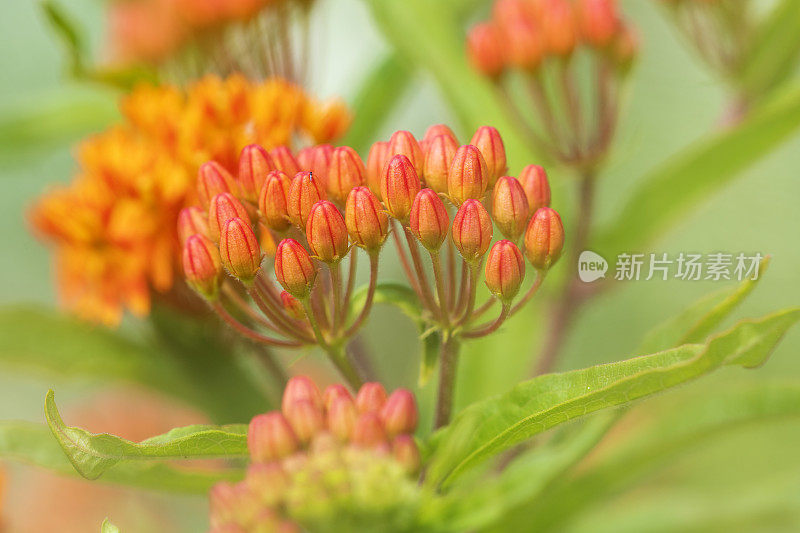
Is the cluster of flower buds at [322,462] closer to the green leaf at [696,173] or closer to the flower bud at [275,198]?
the flower bud at [275,198]

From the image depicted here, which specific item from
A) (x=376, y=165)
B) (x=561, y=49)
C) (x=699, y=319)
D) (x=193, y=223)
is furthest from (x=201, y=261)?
(x=561, y=49)

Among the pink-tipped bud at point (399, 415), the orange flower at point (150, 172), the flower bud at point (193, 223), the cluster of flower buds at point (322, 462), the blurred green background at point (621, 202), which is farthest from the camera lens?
the blurred green background at point (621, 202)

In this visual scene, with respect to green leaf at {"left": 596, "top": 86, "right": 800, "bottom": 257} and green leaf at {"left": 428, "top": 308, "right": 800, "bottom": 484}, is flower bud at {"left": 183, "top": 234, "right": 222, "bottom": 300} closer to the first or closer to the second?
green leaf at {"left": 428, "top": 308, "right": 800, "bottom": 484}

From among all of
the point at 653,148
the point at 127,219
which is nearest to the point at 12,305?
the point at 127,219

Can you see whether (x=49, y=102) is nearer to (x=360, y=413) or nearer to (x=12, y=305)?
(x=12, y=305)

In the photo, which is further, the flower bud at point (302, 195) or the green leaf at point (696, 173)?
the green leaf at point (696, 173)

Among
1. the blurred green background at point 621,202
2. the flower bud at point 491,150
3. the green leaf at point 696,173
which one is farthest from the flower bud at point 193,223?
the blurred green background at point 621,202

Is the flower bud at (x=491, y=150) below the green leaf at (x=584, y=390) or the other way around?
the other way around
